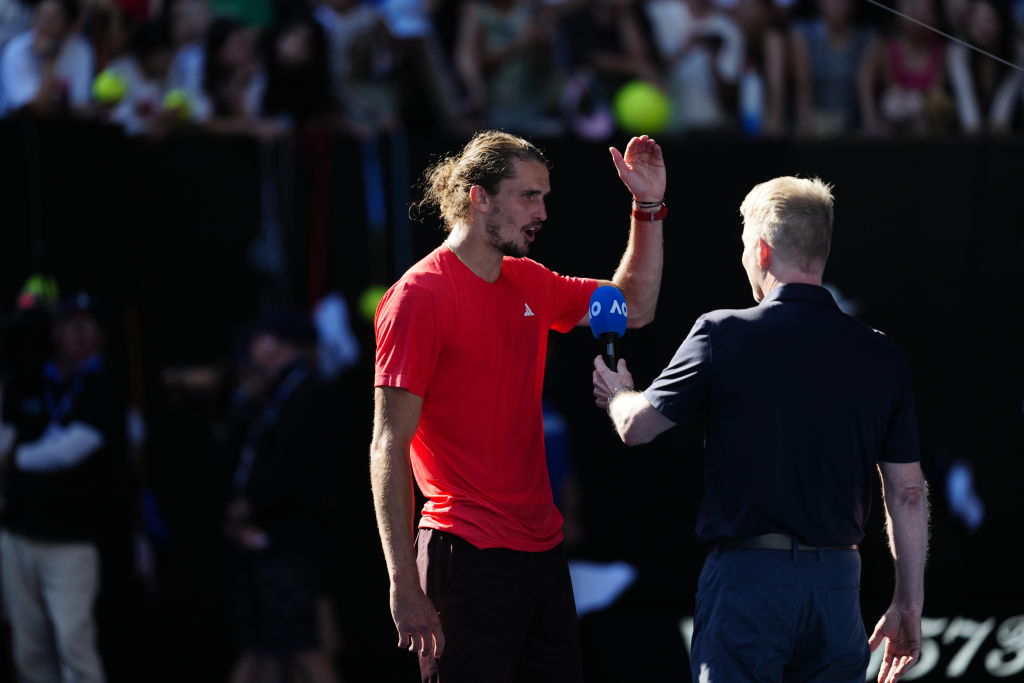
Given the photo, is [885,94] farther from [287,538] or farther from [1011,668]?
[287,538]

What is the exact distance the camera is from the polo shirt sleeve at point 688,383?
2.90 metres

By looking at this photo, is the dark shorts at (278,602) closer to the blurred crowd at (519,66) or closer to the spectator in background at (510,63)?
the blurred crowd at (519,66)

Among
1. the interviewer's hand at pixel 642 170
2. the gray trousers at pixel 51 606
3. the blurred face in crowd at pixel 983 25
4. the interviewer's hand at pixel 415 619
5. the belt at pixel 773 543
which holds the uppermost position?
the blurred face in crowd at pixel 983 25

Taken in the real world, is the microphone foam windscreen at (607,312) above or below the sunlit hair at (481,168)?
below

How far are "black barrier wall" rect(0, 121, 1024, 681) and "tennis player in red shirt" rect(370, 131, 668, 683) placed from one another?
10.6ft

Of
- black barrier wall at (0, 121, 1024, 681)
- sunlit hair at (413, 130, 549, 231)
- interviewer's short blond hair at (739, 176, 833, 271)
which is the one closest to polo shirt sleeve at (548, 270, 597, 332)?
sunlit hair at (413, 130, 549, 231)

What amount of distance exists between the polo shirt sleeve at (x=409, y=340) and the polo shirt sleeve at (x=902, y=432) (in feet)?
3.50

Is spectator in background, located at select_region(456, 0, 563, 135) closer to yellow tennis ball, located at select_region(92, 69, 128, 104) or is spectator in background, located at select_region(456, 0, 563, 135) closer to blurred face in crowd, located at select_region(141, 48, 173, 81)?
blurred face in crowd, located at select_region(141, 48, 173, 81)

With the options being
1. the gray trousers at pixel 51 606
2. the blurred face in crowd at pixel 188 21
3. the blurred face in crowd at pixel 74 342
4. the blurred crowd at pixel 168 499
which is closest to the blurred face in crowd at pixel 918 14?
the blurred crowd at pixel 168 499

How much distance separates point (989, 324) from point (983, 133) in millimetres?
1075

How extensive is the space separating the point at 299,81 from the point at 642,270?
3866 mm

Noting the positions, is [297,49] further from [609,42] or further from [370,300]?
[609,42]

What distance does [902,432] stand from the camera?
9.80 ft

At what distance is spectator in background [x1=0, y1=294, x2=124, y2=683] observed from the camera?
575 cm
